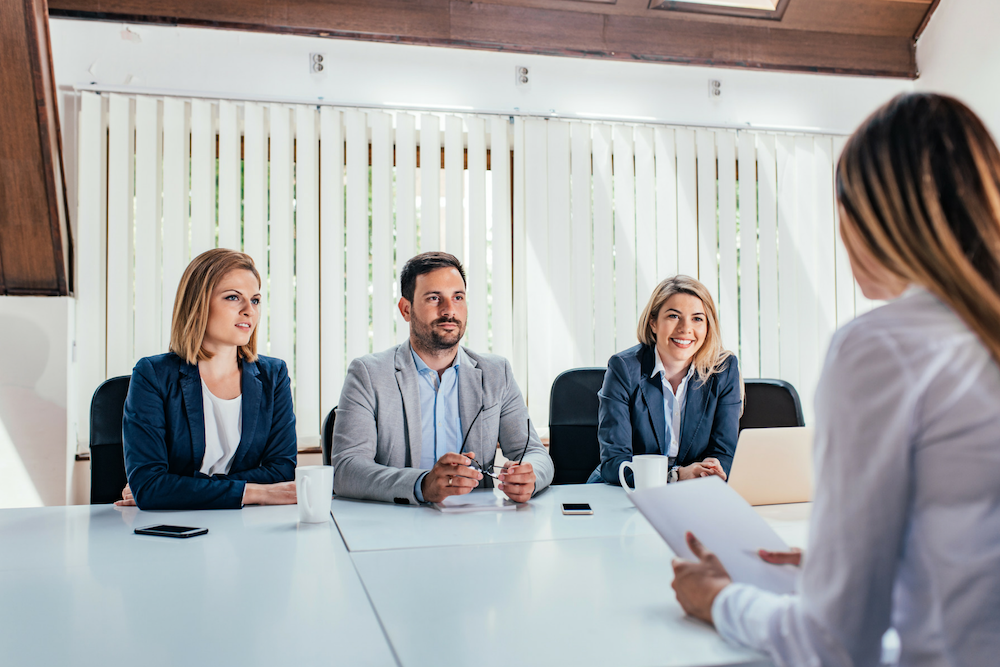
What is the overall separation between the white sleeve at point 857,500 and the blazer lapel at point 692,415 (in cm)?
170

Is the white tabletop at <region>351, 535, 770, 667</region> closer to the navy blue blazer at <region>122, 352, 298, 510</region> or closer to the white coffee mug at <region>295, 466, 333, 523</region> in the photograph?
the white coffee mug at <region>295, 466, 333, 523</region>

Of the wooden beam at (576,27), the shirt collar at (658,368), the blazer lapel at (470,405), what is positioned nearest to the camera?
the blazer lapel at (470,405)

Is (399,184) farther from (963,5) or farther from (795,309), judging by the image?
(963,5)

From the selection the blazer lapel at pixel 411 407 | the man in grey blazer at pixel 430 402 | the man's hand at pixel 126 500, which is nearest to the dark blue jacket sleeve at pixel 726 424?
the man in grey blazer at pixel 430 402

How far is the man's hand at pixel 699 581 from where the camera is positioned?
841 millimetres

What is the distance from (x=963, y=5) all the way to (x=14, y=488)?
16.1 ft

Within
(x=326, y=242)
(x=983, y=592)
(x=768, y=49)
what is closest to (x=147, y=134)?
(x=326, y=242)

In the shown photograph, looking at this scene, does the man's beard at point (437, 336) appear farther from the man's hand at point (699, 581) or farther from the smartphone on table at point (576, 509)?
the man's hand at point (699, 581)

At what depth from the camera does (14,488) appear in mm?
2889

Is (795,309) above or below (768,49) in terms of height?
below

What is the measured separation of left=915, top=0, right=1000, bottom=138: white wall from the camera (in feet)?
11.4

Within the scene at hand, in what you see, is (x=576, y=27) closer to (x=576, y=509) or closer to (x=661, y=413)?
(x=661, y=413)

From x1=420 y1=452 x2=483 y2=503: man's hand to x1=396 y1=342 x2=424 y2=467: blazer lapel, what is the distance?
1.33ft

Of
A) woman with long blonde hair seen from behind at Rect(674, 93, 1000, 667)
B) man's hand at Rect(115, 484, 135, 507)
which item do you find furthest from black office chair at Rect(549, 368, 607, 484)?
woman with long blonde hair seen from behind at Rect(674, 93, 1000, 667)
